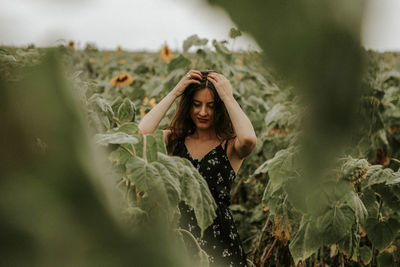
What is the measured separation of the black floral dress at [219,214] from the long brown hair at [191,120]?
0.08 m

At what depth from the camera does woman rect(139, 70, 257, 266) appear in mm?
1727

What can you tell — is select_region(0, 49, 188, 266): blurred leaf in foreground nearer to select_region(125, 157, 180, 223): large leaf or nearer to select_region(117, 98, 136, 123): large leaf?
select_region(125, 157, 180, 223): large leaf

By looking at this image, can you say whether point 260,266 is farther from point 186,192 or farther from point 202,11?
point 202,11

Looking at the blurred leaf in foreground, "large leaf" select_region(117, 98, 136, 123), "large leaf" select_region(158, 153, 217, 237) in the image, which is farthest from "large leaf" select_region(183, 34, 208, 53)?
the blurred leaf in foreground

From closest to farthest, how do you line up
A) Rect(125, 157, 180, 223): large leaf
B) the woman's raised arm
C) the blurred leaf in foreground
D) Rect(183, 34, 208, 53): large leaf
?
1. the blurred leaf in foreground
2. Rect(125, 157, 180, 223): large leaf
3. the woman's raised arm
4. Rect(183, 34, 208, 53): large leaf

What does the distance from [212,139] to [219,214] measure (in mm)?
348

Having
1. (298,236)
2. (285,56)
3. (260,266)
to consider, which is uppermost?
(285,56)

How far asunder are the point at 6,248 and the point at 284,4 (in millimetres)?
167

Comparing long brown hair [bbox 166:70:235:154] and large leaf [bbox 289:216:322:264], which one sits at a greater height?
long brown hair [bbox 166:70:235:154]

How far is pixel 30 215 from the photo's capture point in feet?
0.71

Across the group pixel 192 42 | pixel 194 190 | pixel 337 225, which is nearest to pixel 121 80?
pixel 192 42

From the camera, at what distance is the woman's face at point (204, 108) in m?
1.91

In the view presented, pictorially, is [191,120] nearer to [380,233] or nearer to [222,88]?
[222,88]

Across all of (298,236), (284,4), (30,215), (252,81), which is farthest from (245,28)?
(252,81)
